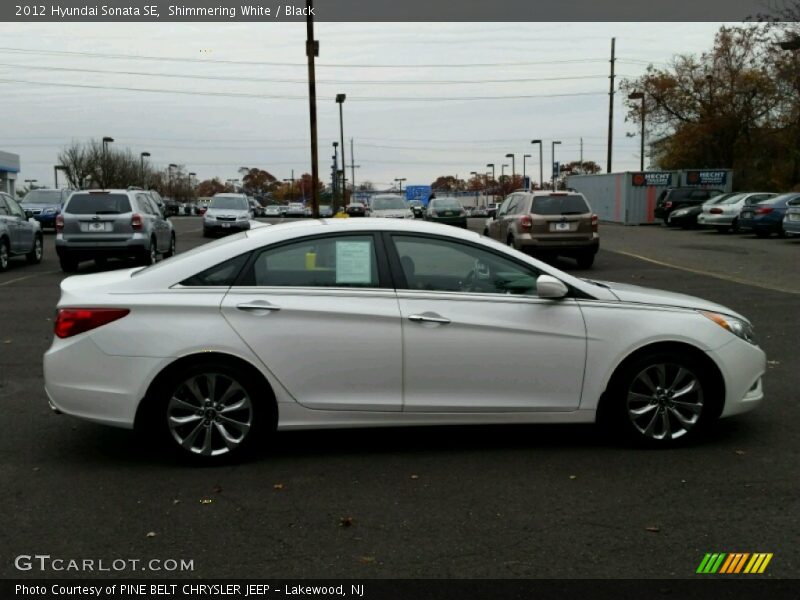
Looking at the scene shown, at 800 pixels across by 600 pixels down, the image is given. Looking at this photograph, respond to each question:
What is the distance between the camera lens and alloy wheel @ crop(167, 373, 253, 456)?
5223mm

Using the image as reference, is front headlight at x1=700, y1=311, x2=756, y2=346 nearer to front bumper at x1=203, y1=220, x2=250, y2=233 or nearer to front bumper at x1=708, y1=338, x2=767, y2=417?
front bumper at x1=708, y1=338, x2=767, y2=417

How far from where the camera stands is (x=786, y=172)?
49.9 metres

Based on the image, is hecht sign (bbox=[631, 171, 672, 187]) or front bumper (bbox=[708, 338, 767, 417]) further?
hecht sign (bbox=[631, 171, 672, 187])

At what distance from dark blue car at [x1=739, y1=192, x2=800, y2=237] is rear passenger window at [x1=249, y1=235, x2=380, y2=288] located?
2495 cm

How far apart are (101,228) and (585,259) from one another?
10.2 meters

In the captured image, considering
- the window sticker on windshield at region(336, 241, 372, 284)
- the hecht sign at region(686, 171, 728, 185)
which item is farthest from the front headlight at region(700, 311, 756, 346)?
the hecht sign at region(686, 171, 728, 185)

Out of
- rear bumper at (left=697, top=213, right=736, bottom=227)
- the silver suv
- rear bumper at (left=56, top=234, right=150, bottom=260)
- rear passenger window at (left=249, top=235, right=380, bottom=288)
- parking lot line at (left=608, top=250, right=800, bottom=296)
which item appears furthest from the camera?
the silver suv

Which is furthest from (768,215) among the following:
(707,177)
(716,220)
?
(707,177)

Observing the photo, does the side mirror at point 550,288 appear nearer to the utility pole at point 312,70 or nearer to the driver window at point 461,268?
the driver window at point 461,268

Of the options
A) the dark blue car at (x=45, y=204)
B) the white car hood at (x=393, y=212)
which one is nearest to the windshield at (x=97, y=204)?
the white car hood at (x=393, y=212)

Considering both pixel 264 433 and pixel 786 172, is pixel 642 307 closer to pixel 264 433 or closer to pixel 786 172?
pixel 264 433

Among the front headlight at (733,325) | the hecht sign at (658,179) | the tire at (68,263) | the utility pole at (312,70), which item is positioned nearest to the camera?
the front headlight at (733,325)

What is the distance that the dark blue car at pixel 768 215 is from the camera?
27.6 metres

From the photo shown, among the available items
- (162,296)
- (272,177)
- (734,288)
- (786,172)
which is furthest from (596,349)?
(272,177)
